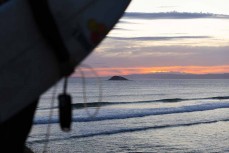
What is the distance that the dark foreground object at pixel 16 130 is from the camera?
3.34m

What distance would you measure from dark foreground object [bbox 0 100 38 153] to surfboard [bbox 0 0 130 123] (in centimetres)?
18

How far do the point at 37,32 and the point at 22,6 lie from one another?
0.64ft

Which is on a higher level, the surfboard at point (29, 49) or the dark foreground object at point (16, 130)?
the surfboard at point (29, 49)

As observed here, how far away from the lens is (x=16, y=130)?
3.43 meters

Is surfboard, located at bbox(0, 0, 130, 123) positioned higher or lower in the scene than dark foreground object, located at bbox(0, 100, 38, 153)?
higher

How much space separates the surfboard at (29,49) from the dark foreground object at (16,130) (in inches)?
6.9

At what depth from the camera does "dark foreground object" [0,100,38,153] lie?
334 centimetres

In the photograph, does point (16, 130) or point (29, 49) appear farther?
point (16, 130)

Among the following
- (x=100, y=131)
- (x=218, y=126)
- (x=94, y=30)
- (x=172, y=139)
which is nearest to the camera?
(x=94, y=30)

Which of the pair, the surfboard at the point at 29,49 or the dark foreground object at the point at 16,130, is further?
the dark foreground object at the point at 16,130

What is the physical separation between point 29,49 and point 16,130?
2.15ft

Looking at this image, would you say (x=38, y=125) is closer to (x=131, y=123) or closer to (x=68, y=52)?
(x=131, y=123)

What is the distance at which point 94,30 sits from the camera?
3426 mm

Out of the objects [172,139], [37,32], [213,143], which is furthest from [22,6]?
[172,139]
